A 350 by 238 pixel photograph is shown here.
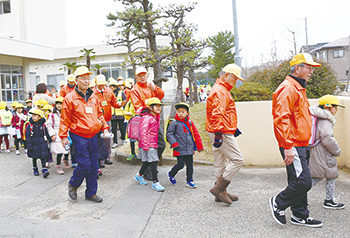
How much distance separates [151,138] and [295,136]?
265 centimetres

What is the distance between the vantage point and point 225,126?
16.3 feet

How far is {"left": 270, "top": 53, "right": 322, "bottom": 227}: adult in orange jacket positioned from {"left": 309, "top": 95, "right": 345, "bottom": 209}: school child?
1.88 feet

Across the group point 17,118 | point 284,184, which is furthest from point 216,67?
point 284,184

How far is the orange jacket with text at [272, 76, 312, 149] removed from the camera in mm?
4000

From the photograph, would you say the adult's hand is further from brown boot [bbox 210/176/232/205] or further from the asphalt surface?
brown boot [bbox 210/176/232/205]

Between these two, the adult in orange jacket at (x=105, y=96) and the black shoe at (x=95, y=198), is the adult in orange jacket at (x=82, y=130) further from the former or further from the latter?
the adult in orange jacket at (x=105, y=96)

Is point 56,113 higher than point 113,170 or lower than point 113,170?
higher

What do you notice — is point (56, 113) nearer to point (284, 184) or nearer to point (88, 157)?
point (88, 157)

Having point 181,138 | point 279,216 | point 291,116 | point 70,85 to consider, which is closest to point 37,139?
point 70,85

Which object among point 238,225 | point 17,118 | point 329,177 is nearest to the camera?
point 238,225

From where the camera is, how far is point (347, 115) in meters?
6.75

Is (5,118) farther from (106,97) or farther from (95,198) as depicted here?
(95,198)

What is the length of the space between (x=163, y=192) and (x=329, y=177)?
2.61 meters

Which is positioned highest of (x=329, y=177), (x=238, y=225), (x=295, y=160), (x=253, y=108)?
(x=253, y=108)
